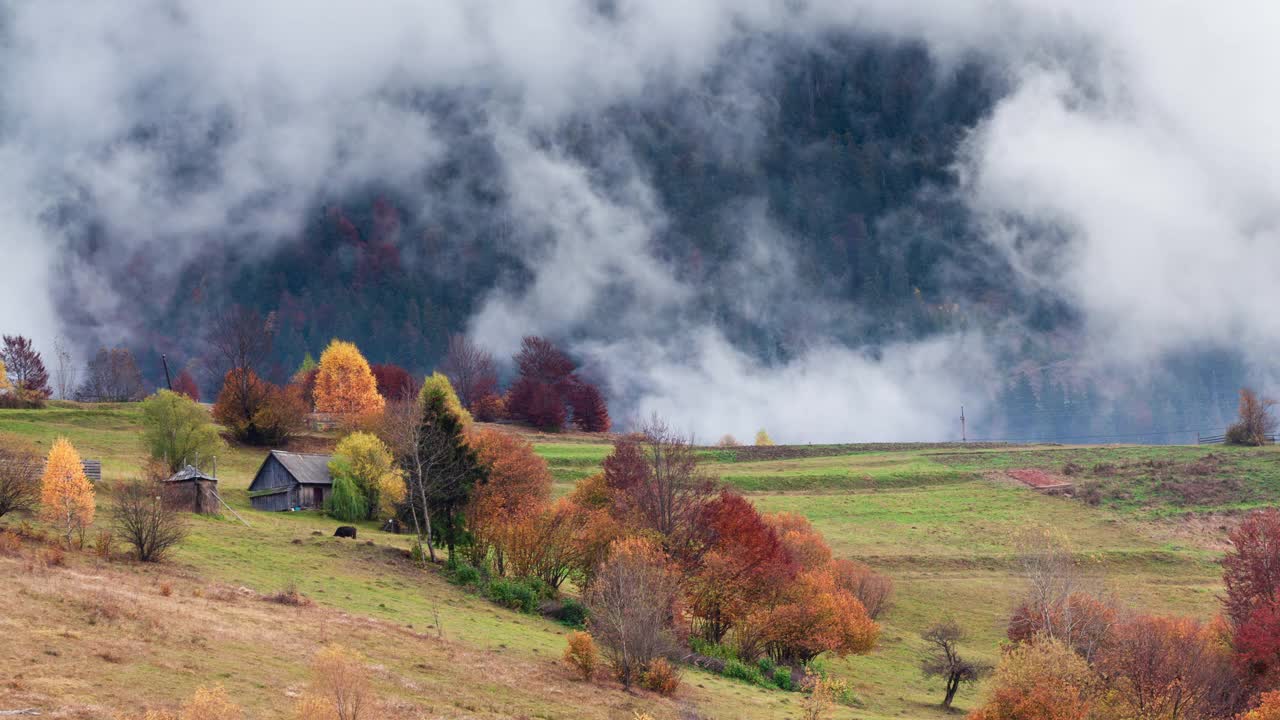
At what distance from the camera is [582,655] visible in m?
33.2

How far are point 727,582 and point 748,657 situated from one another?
160 inches

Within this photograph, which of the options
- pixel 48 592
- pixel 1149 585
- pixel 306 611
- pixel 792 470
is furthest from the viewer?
pixel 792 470

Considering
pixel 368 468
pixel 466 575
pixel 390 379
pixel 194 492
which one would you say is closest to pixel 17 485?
pixel 194 492

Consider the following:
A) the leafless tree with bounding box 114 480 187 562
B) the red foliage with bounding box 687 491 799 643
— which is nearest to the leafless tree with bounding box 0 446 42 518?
the leafless tree with bounding box 114 480 187 562

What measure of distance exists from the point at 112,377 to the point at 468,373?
2617 inches

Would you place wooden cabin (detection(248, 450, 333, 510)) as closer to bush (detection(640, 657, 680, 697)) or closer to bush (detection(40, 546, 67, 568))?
bush (detection(40, 546, 67, 568))

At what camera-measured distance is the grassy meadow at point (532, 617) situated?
80.3 feet

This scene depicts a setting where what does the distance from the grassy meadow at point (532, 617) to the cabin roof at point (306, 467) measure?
3.83 meters

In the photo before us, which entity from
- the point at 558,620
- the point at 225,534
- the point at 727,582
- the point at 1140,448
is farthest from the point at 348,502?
the point at 1140,448

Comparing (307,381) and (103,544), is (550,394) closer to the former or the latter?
(307,381)

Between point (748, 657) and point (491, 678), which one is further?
point (748, 657)

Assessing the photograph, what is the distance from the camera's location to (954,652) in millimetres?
48281

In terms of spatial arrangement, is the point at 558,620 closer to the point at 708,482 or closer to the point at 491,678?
the point at 708,482

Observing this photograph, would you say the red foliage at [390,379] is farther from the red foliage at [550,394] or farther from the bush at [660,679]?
the bush at [660,679]
